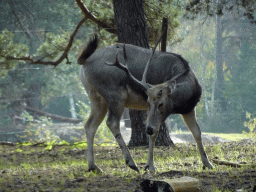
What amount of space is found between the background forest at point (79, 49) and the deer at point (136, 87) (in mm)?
1303

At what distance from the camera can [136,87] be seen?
4.16 metres

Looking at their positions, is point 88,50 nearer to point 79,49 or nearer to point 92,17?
point 92,17

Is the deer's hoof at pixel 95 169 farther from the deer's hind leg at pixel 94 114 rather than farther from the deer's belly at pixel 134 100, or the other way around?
the deer's belly at pixel 134 100

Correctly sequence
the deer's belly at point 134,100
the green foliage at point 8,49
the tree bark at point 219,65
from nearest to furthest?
1. the deer's belly at point 134,100
2. the green foliage at point 8,49
3. the tree bark at point 219,65

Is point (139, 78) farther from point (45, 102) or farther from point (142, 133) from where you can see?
point (45, 102)

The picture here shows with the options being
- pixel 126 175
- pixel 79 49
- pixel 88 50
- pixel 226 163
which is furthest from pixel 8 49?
pixel 226 163

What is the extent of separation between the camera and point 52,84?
1423 cm

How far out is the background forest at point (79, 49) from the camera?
782 cm

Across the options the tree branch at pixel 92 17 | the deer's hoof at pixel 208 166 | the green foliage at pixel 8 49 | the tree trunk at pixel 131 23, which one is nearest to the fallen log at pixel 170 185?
the deer's hoof at pixel 208 166

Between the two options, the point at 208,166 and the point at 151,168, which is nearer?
the point at 151,168

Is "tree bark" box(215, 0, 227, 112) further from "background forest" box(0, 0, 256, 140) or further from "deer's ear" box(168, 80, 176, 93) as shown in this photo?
"deer's ear" box(168, 80, 176, 93)

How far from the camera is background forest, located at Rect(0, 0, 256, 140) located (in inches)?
308

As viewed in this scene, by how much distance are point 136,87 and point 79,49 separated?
177 inches

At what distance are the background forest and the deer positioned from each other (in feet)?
4.28
